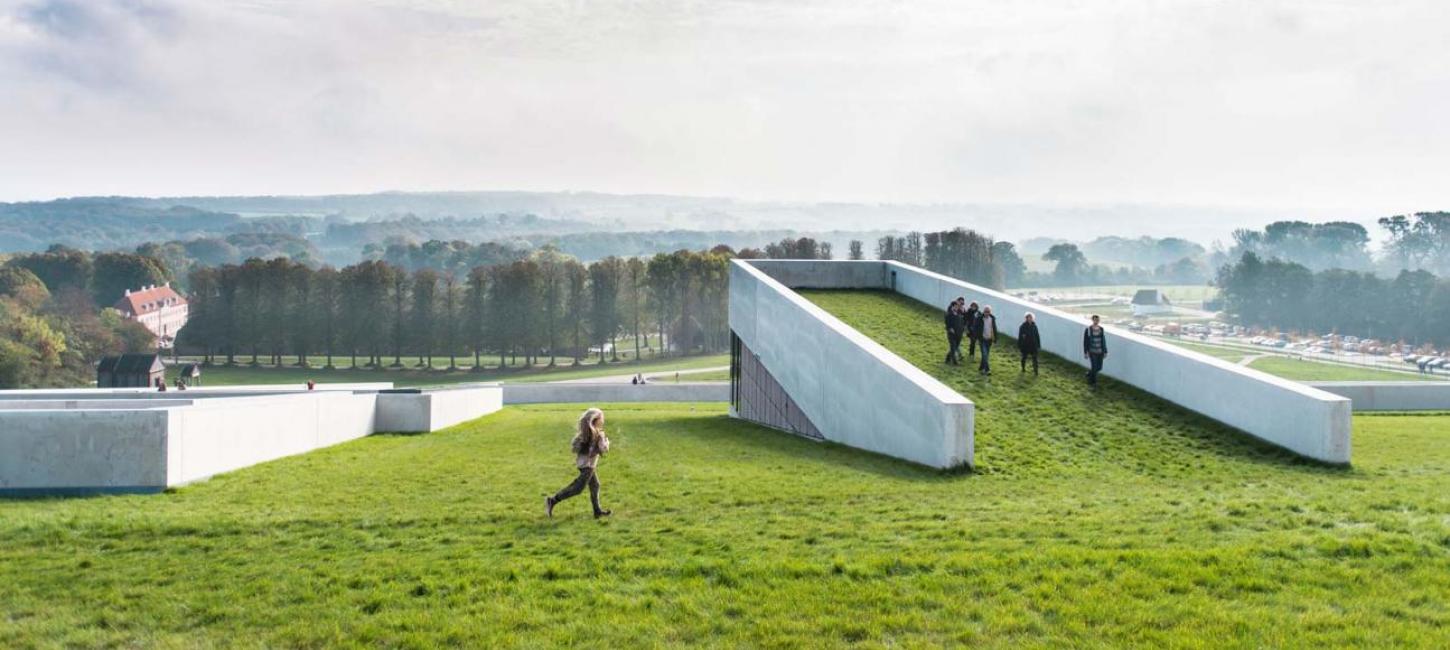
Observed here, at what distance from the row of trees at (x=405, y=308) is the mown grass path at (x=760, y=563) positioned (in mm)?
85354

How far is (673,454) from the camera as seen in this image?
18.5m

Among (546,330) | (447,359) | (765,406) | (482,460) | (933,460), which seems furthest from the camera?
(447,359)

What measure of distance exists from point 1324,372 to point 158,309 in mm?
130239

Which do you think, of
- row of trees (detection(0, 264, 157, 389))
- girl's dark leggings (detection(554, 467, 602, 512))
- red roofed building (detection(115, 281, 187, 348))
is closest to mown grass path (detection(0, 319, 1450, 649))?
girl's dark leggings (detection(554, 467, 602, 512))

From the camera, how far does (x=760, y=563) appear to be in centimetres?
919

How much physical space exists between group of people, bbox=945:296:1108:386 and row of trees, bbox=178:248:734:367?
7704 cm

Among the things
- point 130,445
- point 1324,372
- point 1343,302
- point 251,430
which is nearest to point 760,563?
point 130,445

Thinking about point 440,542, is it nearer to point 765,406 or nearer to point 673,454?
point 673,454

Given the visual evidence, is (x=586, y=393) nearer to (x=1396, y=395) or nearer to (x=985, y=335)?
(x=985, y=335)

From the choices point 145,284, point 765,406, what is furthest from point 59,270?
point 765,406

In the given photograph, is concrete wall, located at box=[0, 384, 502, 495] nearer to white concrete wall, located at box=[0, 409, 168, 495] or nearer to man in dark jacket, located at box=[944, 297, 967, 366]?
white concrete wall, located at box=[0, 409, 168, 495]

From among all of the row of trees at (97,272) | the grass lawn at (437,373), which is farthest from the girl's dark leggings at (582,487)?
the row of trees at (97,272)

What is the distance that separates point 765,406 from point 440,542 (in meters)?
21.3

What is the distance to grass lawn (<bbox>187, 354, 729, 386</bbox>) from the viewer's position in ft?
295
